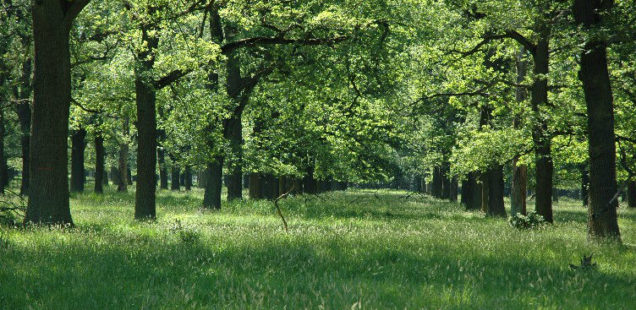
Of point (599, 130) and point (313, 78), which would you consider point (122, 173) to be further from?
point (599, 130)

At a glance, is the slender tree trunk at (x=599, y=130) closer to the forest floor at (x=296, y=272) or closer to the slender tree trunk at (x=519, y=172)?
the forest floor at (x=296, y=272)

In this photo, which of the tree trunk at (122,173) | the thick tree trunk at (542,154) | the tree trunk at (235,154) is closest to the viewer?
the thick tree trunk at (542,154)

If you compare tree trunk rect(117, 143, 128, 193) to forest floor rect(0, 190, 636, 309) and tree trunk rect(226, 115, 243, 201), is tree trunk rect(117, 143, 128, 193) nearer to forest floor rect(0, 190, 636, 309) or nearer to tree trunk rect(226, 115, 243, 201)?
tree trunk rect(226, 115, 243, 201)

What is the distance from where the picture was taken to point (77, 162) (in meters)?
34.1

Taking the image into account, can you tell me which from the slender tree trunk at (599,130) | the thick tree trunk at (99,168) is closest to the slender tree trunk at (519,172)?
the slender tree trunk at (599,130)

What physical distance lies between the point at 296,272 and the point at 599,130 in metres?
8.96

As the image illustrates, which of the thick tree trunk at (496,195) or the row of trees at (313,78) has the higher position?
the row of trees at (313,78)

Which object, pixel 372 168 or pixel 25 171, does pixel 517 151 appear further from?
pixel 25 171

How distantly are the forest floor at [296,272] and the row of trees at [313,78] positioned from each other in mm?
1949

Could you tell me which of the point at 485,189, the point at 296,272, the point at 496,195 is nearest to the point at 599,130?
the point at 296,272

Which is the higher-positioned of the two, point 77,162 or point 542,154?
point 542,154

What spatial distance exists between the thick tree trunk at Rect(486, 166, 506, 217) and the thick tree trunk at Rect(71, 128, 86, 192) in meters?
23.4

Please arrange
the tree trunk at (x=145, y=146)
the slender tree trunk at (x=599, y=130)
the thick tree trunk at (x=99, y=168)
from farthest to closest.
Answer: the thick tree trunk at (x=99, y=168) < the tree trunk at (x=145, y=146) < the slender tree trunk at (x=599, y=130)

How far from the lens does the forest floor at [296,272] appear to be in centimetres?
538
